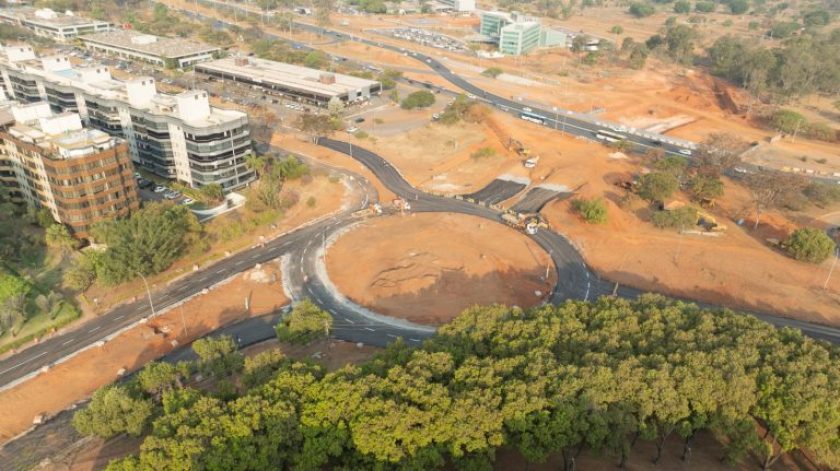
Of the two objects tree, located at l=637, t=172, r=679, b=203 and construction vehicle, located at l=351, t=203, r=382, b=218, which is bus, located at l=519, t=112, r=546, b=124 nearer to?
tree, located at l=637, t=172, r=679, b=203

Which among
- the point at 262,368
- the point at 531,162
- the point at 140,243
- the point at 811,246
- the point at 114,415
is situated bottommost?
the point at 531,162

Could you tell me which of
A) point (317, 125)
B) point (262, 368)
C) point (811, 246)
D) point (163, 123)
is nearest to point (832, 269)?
point (811, 246)

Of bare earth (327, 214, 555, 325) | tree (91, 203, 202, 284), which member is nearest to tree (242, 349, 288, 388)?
bare earth (327, 214, 555, 325)

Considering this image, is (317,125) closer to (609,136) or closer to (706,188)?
(609,136)

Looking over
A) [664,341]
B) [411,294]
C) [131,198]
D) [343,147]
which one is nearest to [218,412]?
[411,294]

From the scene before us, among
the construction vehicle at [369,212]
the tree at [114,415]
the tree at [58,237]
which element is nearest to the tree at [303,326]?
the tree at [114,415]

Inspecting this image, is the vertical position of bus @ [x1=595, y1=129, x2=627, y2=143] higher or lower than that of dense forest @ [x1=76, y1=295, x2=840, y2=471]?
lower
